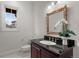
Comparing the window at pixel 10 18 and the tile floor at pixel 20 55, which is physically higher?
the window at pixel 10 18

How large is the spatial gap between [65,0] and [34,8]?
6.80 ft

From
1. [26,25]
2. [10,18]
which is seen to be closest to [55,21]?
[26,25]

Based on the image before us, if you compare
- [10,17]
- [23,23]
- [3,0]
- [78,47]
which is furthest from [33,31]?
[78,47]

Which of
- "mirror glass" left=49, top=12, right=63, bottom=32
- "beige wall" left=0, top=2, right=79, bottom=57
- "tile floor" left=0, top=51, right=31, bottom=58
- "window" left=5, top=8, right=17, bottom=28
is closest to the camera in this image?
"mirror glass" left=49, top=12, right=63, bottom=32

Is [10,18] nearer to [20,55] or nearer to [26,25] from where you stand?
[26,25]

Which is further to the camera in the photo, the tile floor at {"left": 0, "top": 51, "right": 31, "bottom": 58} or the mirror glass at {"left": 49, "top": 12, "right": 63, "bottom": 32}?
the tile floor at {"left": 0, "top": 51, "right": 31, "bottom": 58}

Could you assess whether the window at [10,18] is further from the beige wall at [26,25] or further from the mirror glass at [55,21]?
the mirror glass at [55,21]

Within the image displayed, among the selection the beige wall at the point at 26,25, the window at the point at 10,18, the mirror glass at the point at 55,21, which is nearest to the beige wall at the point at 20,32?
the beige wall at the point at 26,25

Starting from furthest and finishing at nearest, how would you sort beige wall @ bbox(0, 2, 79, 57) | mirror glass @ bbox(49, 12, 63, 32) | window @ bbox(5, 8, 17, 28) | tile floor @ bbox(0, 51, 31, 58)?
1. window @ bbox(5, 8, 17, 28)
2. beige wall @ bbox(0, 2, 79, 57)
3. tile floor @ bbox(0, 51, 31, 58)
4. mirror glass @ bbox(49, 12, 63, 32)

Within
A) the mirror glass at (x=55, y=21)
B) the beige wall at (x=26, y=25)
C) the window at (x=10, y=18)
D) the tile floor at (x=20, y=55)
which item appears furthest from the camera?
the window at (x=10, y=18)

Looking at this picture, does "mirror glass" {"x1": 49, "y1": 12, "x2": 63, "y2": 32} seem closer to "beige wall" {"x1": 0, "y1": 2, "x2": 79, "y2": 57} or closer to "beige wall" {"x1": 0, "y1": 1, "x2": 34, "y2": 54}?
"beige wall" {"x1": 0, "y1": 2, "x2": 79, "y2": 57}

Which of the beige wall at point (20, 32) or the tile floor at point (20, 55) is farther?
the beige wall at point (20, 32)

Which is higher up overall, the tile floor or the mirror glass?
the mirror glass

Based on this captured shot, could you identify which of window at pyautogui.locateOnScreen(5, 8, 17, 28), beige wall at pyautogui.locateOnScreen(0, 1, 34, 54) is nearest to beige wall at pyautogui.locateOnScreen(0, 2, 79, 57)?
beige wall at pyautogui.locateOnScreen(0, 1, 34, 54)
